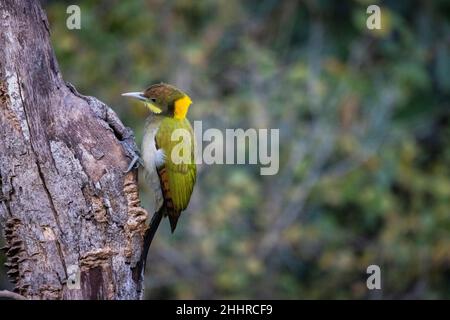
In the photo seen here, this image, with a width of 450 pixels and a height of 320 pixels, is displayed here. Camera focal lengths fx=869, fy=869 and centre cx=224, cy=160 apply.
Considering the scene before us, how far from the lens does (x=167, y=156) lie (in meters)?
4.74

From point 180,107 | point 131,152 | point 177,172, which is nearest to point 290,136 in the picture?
point 180,107

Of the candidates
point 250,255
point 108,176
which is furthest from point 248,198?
point 108,176

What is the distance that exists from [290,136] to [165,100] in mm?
Answer: 3772

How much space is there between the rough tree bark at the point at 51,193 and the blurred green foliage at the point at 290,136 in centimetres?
397

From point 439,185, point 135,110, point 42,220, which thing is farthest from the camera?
point 439,185

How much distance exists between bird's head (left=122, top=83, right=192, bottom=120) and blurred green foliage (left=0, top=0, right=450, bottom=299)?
306 centimetres

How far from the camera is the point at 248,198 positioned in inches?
325

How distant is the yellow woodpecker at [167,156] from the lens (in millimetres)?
4715

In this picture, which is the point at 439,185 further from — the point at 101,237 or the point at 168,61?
the point at 101,237

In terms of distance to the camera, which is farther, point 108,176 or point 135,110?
point 135,110

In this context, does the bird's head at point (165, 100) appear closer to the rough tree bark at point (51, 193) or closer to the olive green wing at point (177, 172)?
the olive green wing at point (177, 172)

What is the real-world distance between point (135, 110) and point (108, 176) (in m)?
4.37

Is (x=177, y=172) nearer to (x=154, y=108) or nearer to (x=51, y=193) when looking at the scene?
(x=154, y=108)

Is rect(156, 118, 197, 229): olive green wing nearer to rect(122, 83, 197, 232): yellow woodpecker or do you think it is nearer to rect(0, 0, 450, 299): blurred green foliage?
rect(122, 83, 197, 232): yellow woodpecker
